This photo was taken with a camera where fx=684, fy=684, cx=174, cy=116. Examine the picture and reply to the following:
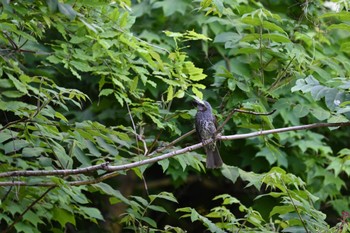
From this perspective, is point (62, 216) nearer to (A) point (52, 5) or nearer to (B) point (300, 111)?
(B) point (300, 111)

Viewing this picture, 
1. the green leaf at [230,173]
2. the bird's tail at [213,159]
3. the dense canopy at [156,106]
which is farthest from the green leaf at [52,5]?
the bird's tail at [213,159]

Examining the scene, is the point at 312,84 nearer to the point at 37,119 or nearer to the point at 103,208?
the point at 37,119

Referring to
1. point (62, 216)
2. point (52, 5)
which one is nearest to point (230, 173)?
point (62, 216)

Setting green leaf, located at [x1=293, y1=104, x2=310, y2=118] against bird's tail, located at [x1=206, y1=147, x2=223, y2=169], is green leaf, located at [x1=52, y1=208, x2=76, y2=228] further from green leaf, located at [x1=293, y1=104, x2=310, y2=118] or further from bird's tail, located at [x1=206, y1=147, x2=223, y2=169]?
green leaf, located at [x1=293, y1=104, x2=310, y2=118]

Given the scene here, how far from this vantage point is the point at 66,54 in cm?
383

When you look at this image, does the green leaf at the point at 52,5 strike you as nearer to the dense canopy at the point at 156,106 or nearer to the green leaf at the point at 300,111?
the dense canopy at the point at 156,106

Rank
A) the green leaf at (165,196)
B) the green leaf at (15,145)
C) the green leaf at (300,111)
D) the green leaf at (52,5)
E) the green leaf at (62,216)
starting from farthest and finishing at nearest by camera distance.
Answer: the green leaf at (62,216), the green leaf at (300,111), the green leaf at (165,196), the green leaf at (15,145), the green leaf at (52,5)

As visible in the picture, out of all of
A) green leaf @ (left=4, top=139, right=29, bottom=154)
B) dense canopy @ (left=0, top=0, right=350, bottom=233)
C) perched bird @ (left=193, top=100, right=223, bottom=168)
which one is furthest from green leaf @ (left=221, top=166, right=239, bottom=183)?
green leaf @ (left=4, top=139, right=29, bottom=154)

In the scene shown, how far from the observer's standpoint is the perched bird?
4.26 m

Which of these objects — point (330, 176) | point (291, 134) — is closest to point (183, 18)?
point (291, 134)

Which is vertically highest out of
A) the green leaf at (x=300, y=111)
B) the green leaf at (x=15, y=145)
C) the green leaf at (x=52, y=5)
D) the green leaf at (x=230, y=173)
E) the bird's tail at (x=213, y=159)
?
the green leaf at (x=52, y=5)

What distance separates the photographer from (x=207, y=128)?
435 centimetres

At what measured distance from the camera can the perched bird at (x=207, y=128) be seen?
4.26 meters

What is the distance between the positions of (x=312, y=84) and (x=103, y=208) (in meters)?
3.55
